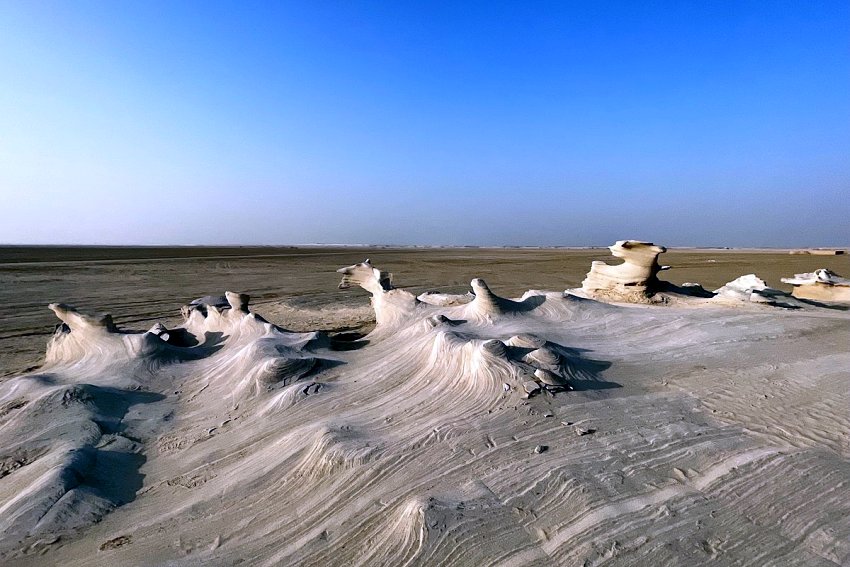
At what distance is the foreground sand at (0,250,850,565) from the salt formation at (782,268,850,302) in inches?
198

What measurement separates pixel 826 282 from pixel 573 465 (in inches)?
355

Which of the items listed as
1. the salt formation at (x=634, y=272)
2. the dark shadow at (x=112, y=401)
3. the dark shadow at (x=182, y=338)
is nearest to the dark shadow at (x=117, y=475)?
the dark shadow at (x=112, y=401)

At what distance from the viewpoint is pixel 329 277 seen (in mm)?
19828

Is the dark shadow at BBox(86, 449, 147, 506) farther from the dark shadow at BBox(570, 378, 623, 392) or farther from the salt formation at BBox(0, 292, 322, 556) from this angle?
the dark shadow at BBox(570, 378, 623, 392)

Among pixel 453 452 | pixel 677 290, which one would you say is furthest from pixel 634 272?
pixel 453 452

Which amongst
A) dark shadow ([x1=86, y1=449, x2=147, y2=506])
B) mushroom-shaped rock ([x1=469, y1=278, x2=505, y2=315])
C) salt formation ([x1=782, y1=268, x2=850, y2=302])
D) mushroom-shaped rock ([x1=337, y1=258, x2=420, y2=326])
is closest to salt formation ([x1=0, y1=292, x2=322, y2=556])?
dark shadow ([x1=86, y1=449, x2=147, y2=506])

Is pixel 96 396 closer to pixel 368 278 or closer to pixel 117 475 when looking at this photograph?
pixel 117 475

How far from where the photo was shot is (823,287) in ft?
27.2

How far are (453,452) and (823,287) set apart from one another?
9.34 metres

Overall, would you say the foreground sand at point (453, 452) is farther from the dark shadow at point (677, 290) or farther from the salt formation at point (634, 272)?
the dark shadow at point (677, 290)

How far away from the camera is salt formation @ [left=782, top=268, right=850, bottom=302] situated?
26.2 ft

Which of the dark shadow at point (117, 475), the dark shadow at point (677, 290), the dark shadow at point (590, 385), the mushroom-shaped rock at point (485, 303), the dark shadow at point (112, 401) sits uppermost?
the mushroom-shaped rock at point (485, 303)

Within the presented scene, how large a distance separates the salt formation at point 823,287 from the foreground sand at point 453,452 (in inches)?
198

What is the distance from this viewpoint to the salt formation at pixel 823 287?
315 inches
